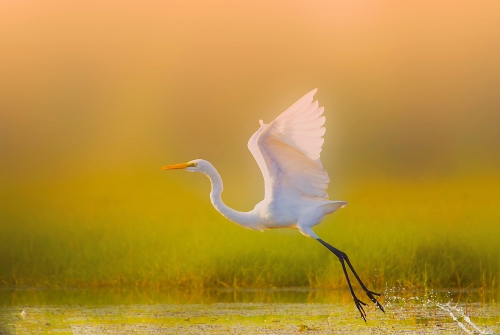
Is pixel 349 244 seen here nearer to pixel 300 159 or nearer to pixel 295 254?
pixel 295 254

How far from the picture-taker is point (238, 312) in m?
7.47

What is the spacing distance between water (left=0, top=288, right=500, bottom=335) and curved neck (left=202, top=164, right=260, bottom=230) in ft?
2.48

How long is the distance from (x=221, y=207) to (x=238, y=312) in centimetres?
104

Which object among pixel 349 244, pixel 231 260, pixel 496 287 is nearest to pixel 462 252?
pixel 496 287

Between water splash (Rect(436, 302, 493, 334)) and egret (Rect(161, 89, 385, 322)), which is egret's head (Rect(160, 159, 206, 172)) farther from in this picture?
water splash (Rect(436, 302, 493, 334))

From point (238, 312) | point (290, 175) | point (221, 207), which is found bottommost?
point (238, 312)

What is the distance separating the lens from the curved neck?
6.72 m

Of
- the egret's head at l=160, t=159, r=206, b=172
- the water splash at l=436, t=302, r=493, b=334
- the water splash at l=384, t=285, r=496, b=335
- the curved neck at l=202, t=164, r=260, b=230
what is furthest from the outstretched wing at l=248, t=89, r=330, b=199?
the water splash at l=384, t=285, r=496, b=335

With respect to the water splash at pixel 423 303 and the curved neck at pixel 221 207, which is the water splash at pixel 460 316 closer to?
the water splash at pixel 423 303

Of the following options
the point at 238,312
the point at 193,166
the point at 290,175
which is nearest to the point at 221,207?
the point at 193,166

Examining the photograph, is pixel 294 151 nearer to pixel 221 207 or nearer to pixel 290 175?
pixel 290 175

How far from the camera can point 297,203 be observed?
687 cm

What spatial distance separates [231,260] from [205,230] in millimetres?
864

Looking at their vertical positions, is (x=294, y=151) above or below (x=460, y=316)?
above
